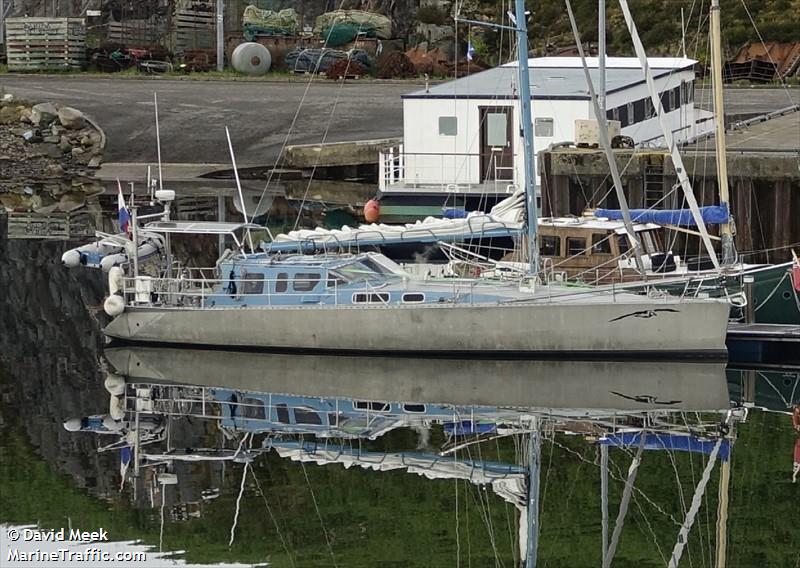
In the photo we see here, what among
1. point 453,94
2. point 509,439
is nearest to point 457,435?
point 509,439

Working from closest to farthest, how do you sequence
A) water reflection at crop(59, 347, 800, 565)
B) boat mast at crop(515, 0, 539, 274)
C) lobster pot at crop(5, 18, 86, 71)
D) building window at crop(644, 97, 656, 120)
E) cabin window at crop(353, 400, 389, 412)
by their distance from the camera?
water reflection at crop(59, 347, 800, 565), cabin window at crop(353, 400, 389, 412), boat mast at crop(515, 0, 539, 274), building window at crop(644, 97, 656, 120), lobster pot at crop(5, 18, 86, 71)

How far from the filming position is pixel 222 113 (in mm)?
62219

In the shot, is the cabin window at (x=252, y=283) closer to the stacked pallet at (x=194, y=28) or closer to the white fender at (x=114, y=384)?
the white fender at (x=114, y=384)

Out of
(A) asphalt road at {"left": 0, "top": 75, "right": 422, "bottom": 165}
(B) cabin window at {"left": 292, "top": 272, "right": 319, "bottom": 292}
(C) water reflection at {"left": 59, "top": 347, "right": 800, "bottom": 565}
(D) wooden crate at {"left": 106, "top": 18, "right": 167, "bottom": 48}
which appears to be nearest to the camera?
(C) water reflection at {"left": 59, "top": 347, "right": 800, "bottom": 565}

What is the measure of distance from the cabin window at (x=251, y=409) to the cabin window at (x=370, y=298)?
→ 9.24 feet

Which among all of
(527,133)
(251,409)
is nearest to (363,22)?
(527,133)

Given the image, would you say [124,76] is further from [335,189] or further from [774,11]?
[774,11]

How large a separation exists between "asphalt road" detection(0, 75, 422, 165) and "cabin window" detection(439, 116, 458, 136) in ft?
32.8

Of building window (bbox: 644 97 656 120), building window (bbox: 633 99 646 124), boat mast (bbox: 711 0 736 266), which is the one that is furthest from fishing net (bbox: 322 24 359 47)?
boat mast (bbox: 711 0 736 266)

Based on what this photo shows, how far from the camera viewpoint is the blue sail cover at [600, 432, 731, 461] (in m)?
27.5

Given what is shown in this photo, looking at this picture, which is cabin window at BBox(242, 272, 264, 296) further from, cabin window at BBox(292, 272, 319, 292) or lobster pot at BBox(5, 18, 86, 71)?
lobster pot at BBox(5, 18, 86, 71)

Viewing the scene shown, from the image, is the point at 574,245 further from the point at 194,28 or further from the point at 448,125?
the point at 194,28

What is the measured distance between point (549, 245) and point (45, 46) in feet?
136

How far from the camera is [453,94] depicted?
4775 centimetres
